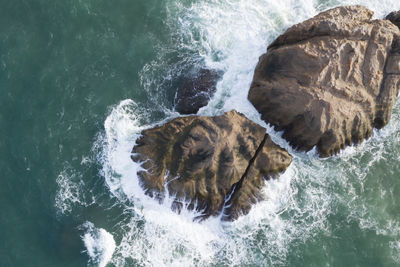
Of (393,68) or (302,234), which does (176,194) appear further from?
(393,68)

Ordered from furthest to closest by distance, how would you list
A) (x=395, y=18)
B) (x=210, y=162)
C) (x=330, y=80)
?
(x=395, y=18) < (x=330, y=80) < (x=210, y=162)

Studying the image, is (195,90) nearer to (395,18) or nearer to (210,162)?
(210,162)

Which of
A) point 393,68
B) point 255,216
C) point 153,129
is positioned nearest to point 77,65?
point 153,129

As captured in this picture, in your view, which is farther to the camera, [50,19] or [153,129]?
[50,19]

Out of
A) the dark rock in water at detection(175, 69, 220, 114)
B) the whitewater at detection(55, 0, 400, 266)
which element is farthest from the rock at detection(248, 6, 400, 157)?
the dark rock in water at detection(175, 69, 220, 114)

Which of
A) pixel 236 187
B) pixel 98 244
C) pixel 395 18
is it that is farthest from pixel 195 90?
pixel 395 18

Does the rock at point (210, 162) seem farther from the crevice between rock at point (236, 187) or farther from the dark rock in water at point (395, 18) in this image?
the dark rock in water at point (395, 18)
